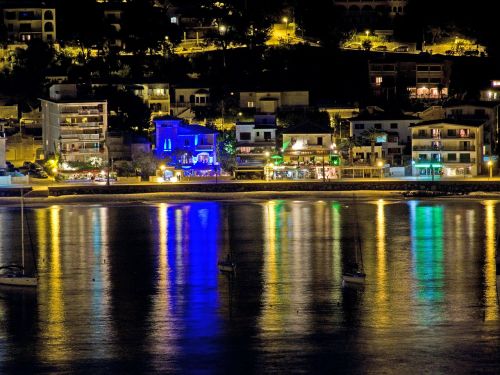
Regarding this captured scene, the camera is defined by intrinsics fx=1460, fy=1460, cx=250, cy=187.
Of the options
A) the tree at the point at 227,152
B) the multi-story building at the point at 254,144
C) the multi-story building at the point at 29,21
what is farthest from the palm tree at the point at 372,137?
the multi-story building at the point at 29,21

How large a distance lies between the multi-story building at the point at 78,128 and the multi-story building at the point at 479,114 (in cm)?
1026

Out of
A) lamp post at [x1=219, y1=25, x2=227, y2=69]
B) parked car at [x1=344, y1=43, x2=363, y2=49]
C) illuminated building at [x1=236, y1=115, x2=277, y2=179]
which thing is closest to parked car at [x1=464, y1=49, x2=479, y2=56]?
parked car at [x1=344, y1=43, x2=363, y2=49]

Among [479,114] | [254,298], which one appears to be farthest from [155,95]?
[254,298]

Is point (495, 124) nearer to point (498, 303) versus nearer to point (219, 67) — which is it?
point (219, 67)

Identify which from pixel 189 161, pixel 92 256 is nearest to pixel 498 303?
pixel 92 256

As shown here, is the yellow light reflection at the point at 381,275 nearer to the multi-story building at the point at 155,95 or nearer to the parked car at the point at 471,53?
the multi-story building at the point at 155,95

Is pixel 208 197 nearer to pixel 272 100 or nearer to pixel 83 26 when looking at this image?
pixel 272 100

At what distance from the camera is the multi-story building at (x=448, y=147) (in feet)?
135

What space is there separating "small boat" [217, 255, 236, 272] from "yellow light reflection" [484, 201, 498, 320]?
Answer: 4.30m

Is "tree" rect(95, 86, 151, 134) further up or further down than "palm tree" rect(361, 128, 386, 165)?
further up

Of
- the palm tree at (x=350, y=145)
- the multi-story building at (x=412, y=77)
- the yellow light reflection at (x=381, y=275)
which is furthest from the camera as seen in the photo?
the multi-story building at (x=412, y=77)

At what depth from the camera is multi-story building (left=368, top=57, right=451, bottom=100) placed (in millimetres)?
48656

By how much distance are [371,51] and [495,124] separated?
897 centimetres

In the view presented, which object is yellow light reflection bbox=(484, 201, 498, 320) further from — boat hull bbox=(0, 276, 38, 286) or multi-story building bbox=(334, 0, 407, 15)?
multi-story building bbox=(334, 0, 407, 15)
